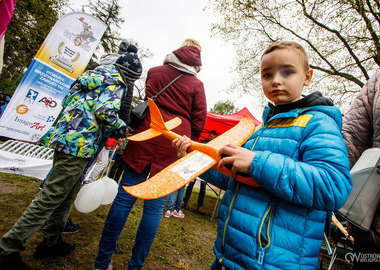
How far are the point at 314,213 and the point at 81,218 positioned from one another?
3.08m

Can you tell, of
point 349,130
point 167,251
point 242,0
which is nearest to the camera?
point 349,130

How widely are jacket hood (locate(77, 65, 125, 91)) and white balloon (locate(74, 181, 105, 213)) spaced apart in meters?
1.10

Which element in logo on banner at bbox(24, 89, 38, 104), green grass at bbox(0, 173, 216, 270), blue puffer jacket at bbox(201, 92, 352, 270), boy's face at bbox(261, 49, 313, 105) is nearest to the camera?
blue puffer jacket at bbox(201, 92, 352, 270)

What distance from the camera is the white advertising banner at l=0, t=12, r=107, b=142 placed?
4.96 m

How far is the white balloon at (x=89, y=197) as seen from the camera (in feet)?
6.75

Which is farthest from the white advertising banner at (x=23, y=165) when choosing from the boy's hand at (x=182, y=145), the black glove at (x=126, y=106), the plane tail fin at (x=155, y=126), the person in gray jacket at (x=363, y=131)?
the person in gray jacket at (x=363, y=131)

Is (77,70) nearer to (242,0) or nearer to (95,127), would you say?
(95,127)

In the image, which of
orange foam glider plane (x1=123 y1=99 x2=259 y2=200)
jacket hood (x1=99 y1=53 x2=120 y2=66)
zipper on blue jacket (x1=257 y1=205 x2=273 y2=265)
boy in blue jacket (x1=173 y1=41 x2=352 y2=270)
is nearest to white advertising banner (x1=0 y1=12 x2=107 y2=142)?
jacket hood (x1=99 y1=53 x2=120 y2=66)

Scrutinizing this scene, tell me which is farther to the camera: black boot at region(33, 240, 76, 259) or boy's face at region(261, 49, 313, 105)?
black boot at region(33, 240, 76, 259)

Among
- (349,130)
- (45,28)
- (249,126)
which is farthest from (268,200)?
(45,28)

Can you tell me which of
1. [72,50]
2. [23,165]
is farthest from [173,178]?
[72,50]

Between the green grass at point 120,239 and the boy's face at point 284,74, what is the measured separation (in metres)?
2.13

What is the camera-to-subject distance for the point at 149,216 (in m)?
1.60

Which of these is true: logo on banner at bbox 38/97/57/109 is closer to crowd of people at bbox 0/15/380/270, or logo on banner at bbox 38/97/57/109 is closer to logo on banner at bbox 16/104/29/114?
logo on banner at bbox 16/104/29/114
